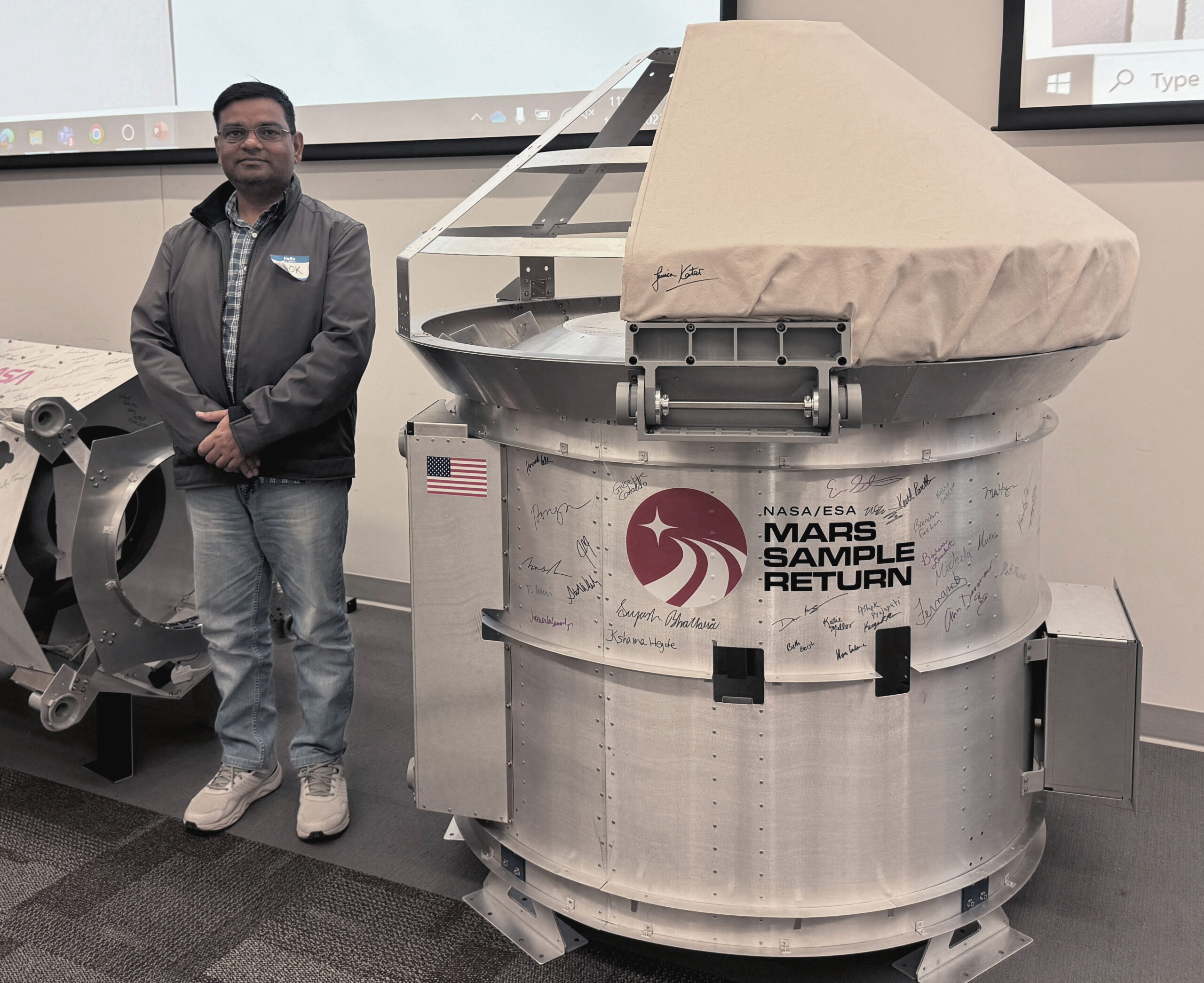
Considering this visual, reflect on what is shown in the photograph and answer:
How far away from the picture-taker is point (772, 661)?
1.78m

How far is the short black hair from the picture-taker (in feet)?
7.49

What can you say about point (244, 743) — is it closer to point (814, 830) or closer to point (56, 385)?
point (56, 385)

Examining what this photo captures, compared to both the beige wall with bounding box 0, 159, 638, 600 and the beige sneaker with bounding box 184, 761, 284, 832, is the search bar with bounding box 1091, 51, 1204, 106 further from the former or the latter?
the beige sneaker with bounding box 184, 761, 284, 832

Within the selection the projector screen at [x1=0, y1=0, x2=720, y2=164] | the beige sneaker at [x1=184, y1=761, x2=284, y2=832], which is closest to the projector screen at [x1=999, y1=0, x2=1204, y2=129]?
the projector screen at [x1=0, y1=0, x2=720, y2=164]

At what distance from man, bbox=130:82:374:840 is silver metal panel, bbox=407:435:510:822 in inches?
16.0

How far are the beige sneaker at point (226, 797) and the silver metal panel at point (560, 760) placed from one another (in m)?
0.81

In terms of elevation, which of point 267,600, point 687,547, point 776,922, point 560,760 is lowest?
point 776,922

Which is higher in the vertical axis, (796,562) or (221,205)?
(221,205)

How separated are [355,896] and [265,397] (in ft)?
3.46

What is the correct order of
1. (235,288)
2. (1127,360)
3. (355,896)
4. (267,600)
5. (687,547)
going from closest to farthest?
1. (687,547)
2. (355,896)
3. (235,288)
4. (267,600)
5. (1127,360)
